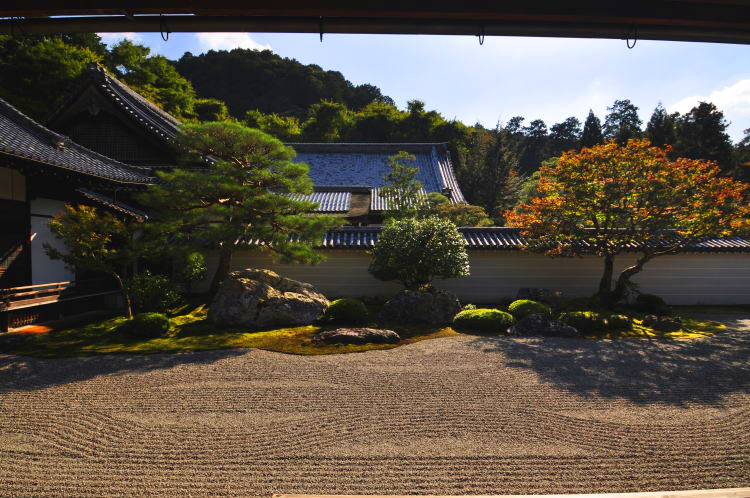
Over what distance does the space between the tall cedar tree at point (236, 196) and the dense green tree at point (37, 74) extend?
666 inches

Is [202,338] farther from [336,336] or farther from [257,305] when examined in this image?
[336,336]

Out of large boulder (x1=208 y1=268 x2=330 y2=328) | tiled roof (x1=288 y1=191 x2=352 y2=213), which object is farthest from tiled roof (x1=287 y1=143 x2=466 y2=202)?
large boulder (x1=208 y1=268 x2=330 y2=328)

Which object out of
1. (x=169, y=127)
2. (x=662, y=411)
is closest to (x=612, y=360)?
(x=662, y=411)

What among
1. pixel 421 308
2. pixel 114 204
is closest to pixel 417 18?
pixel 421 308

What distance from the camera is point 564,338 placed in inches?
352

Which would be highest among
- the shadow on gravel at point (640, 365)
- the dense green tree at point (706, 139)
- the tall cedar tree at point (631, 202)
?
the dense green tree at point (706, 139)

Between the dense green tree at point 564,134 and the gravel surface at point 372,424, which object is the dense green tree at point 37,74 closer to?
the gravel surface at point 372,424

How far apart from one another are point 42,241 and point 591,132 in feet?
150

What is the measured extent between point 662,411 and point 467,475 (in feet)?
10.6

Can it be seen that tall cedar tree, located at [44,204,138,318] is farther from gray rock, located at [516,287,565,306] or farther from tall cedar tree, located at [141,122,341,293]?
gray rock, located at [516,287,565,306]

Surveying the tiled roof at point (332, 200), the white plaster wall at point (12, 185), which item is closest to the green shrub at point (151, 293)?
the white plaster wall at point (12, 185)

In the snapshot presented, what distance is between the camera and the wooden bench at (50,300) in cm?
823

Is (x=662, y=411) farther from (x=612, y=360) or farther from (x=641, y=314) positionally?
(x=641, y=314)

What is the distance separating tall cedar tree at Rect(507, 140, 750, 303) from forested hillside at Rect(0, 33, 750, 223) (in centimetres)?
979
